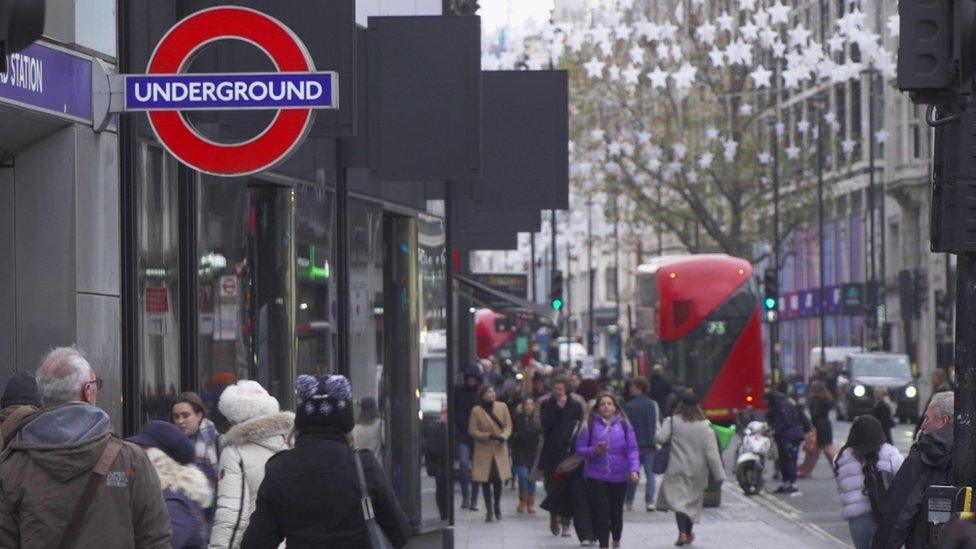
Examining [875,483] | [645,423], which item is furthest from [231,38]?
[645,423]

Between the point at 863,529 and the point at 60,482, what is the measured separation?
24.6ft

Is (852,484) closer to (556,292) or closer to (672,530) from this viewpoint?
(672,530)

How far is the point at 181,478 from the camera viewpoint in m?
7.36

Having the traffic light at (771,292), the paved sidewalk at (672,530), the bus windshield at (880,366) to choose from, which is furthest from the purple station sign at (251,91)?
the bus windshield at (880,366)

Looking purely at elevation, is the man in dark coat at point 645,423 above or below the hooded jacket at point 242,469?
below

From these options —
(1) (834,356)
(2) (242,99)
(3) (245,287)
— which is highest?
(2) (242,99)

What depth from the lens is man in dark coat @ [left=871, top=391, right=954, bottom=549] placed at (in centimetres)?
903

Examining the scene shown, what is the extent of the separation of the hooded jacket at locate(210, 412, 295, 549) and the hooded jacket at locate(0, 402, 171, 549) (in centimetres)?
212

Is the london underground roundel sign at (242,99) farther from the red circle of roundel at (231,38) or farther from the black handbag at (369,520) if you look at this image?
the black handbag at (369,520)

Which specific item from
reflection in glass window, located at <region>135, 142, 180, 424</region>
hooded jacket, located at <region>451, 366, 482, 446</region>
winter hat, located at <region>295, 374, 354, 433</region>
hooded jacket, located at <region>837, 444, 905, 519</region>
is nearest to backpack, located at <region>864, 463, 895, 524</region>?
hooded jacket, located at <region>837, 444, 905, 519</region>

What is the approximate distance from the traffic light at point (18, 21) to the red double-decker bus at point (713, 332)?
3426 cm

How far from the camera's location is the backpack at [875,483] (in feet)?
39.8

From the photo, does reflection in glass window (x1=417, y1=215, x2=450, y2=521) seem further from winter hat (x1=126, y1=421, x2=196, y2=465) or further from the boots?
winter hat (x1=126, y1=421, x2=196, y2=465)

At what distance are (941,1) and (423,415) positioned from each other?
12.8m
